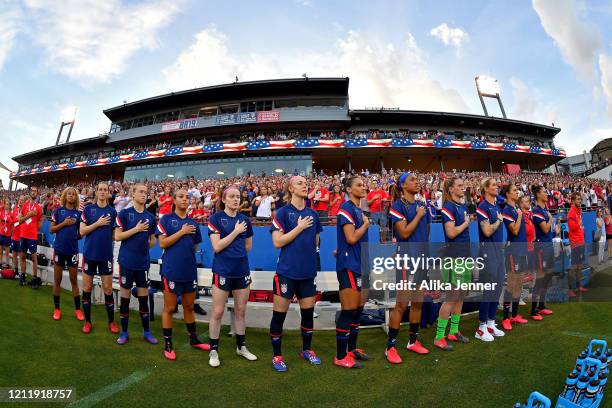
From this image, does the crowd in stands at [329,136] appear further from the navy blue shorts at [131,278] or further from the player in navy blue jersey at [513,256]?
the navy blue shorts at [131,278]

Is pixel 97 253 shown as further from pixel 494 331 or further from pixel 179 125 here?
pixel 179 125

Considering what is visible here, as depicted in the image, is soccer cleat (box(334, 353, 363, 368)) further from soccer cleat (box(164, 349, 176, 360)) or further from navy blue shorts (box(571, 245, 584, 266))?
navy blue shorts (box(571, 245, 584, 266))

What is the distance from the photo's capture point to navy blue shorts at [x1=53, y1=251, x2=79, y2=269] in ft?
16.3

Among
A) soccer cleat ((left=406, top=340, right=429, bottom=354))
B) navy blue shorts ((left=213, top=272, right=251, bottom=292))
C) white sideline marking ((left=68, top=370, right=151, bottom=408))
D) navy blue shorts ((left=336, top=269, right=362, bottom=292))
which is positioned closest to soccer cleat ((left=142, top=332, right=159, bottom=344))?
white sideline marking ((left=68, top=370, right=151, bottom=408))

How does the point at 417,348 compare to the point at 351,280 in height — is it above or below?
below

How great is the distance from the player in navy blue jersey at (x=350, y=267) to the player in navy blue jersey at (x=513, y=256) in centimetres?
270

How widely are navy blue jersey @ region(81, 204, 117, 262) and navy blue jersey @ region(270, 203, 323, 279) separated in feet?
9.24

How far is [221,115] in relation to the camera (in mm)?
33062

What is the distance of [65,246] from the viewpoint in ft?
16.4

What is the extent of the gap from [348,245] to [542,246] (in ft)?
13.7

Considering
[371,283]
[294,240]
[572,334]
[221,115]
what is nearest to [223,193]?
[294,240]

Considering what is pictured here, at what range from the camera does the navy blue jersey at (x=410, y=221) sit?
3.82 meters

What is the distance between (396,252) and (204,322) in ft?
12.0

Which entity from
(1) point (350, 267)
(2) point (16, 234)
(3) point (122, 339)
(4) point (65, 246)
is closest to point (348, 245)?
(1) point (350, 267)
